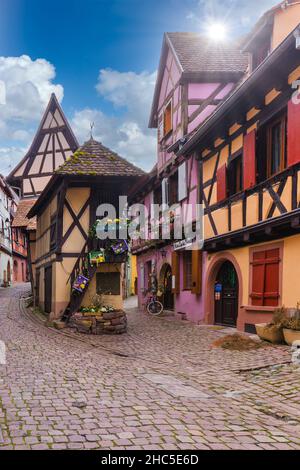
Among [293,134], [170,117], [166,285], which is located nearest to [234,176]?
[293,134]

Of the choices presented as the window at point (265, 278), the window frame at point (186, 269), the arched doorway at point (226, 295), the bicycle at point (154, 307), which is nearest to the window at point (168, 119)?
the window frame at point (186, 269)

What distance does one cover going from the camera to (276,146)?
11180 millimetres

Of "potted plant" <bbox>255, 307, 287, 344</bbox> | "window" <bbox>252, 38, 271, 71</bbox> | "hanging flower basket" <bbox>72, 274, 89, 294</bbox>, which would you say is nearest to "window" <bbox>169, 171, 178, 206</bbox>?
"window" <bbox>252, 38, 271, 71</bbox>

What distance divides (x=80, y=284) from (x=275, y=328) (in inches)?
248

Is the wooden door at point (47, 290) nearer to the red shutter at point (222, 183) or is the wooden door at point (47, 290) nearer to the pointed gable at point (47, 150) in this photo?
the red shutter at point (222, 183)

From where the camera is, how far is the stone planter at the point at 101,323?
13.1m

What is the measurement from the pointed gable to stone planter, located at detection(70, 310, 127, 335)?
1615 cm

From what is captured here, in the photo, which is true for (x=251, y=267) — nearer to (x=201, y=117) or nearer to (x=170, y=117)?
(x=201, y=117)

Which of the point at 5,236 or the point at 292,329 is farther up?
the point at 5,236

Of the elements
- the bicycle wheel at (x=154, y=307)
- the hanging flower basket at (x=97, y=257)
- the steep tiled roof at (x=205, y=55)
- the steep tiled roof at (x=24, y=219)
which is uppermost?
the steep tiled roof at (x=205, y=55)

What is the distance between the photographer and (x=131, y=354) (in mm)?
9945

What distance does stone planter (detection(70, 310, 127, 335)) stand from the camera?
42.9ft

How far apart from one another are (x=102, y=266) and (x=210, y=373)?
7.55 meters

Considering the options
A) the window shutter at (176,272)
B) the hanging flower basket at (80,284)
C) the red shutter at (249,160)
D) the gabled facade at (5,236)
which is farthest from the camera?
the gabled facade at (5,236)
